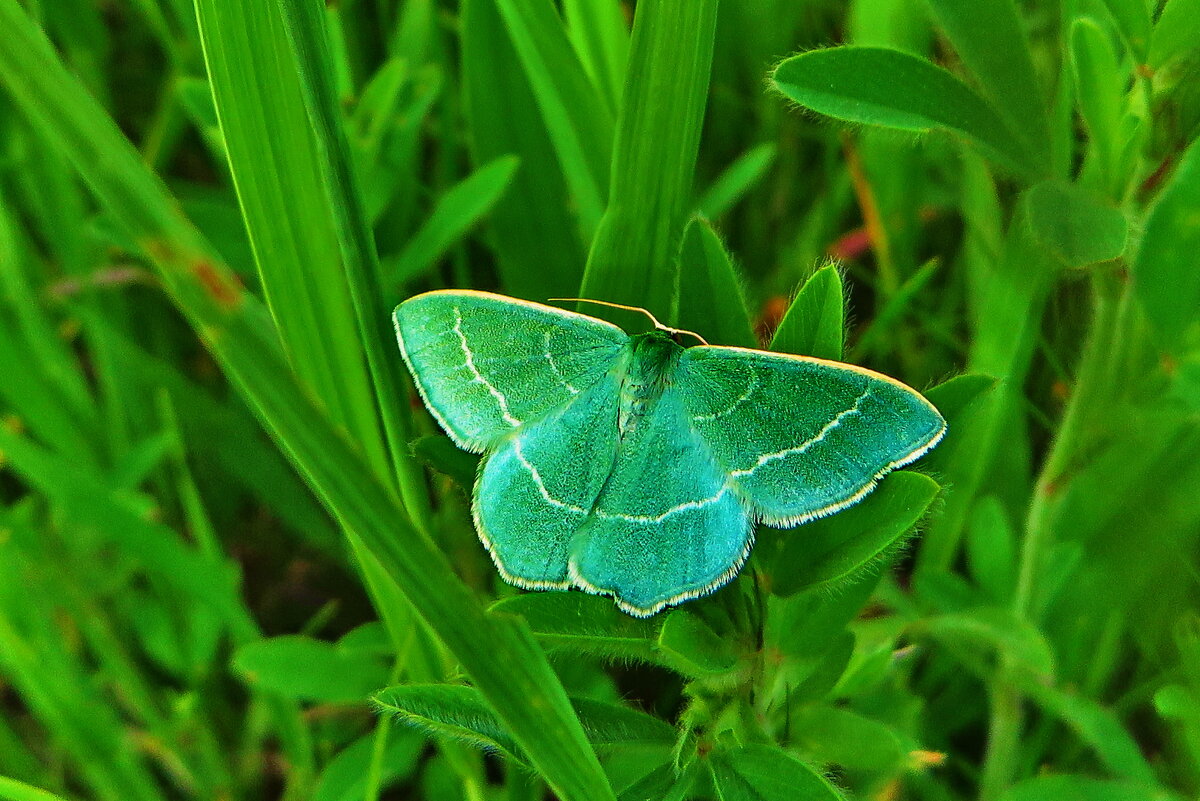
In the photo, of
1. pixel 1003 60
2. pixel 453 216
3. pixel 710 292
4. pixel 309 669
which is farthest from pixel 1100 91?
pixel 309 669

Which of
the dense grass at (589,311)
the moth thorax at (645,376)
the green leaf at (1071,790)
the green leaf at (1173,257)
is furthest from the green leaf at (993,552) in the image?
the moth thorax at (645,376)

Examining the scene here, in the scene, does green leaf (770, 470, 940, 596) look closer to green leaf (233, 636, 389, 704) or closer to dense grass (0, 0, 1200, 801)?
dense grass (0, 0, 1200, 801)

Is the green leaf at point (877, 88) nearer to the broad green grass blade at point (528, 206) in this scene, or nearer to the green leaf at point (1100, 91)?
the green leaf at point (1100, 91)

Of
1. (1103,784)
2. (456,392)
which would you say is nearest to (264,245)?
(456,392)

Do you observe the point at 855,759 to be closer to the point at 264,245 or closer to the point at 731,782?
the point at 731,782

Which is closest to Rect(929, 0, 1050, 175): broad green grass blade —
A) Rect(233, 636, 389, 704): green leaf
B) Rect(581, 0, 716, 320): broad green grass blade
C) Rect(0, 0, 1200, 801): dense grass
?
Rect(0, 0, 1200, 801): dense grass
